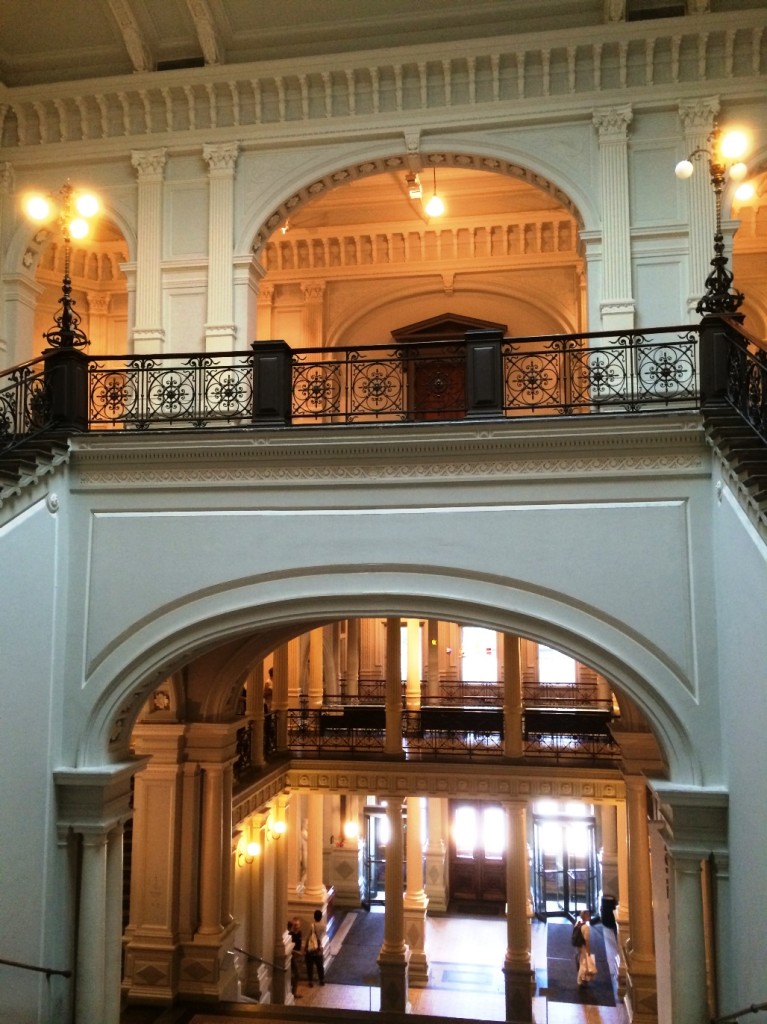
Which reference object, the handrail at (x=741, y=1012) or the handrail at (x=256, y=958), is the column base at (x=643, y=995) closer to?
the handrail at (x=256, y=958)

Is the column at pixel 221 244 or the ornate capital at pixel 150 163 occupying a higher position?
the ornate capital at pixel 150 163

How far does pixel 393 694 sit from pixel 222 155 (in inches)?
324

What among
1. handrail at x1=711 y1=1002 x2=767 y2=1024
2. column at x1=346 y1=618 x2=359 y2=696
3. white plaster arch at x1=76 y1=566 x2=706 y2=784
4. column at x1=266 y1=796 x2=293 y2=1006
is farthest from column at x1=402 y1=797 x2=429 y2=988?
handrail at x1=711 y1=1002 x2=767 y2=1024

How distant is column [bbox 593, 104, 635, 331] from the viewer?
1012cm

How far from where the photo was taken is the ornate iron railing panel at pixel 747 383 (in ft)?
20.6

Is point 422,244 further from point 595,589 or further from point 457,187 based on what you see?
point 595,589

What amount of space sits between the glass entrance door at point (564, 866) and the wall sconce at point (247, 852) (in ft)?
26.0

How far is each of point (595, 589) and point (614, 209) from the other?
17.3 feet

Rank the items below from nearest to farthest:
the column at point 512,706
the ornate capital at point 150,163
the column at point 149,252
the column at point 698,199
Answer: the column at point 698,199
the column at point 149,252
the ornate capital at point 150,163
the column at point 512,706

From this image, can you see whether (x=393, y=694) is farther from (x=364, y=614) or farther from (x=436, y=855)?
(x=364, y=614)

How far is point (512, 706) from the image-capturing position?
45.4ft

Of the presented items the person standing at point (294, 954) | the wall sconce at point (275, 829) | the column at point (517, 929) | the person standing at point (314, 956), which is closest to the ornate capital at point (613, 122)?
the column at point (517, 929)

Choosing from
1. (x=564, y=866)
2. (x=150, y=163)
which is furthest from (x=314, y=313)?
(x=564, y=866)

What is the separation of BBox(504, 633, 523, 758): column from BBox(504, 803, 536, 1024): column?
0.83 m
